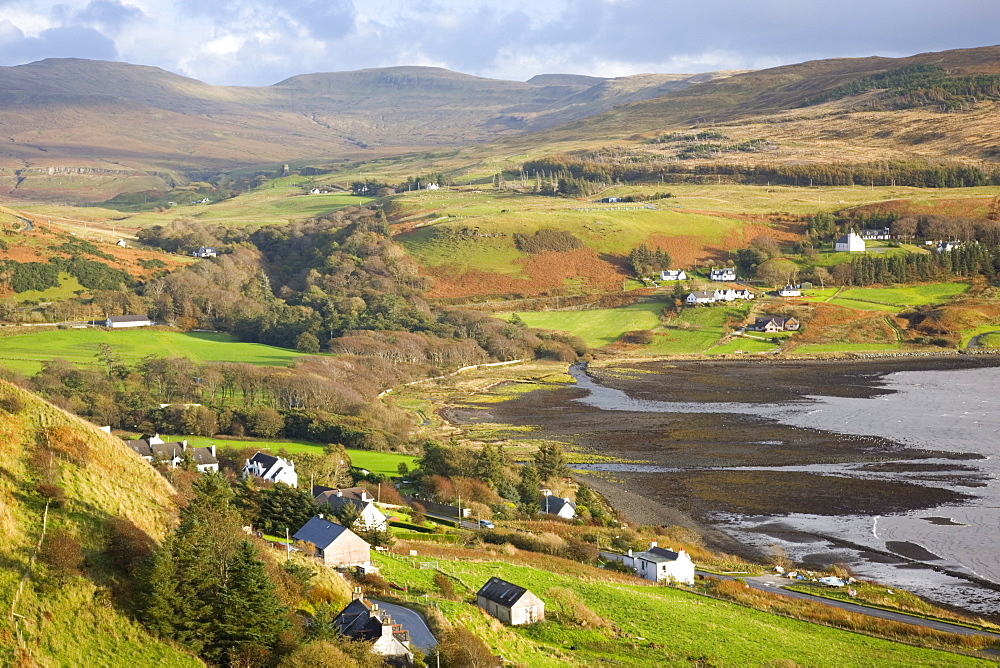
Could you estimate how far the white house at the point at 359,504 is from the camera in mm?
34156

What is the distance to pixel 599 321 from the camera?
114 m

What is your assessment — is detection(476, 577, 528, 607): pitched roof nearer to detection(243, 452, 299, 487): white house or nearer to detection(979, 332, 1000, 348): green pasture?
detection(243, 452, 299, 487): white house

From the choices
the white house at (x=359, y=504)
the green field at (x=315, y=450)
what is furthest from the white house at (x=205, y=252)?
the white house at (x=359, y=504)

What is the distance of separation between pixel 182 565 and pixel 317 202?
18037 centimetres

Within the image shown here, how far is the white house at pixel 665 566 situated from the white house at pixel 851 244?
101 meters

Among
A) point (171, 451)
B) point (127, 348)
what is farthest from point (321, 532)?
point (127, 348)

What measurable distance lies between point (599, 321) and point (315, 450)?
61518mm

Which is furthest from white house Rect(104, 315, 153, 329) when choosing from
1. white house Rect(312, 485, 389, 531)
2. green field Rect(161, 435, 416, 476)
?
white house Rect(312, 485, 389, 531)

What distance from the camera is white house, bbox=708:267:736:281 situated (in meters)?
125

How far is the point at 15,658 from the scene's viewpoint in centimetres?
1628

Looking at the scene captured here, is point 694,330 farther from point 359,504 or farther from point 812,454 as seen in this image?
point 359,504

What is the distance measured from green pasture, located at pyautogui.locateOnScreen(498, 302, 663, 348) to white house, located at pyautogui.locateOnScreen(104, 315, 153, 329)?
121ft

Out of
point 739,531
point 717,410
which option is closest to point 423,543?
point 739,531

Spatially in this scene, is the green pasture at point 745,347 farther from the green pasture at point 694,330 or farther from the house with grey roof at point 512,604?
the house with grey roof at point 512,604
